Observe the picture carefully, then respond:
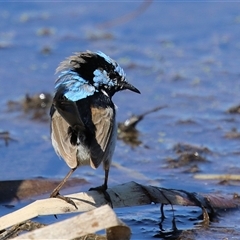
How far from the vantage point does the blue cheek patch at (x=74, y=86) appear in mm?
6340

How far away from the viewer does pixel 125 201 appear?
567cm

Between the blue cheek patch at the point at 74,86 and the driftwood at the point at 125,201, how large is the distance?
0.88 metres

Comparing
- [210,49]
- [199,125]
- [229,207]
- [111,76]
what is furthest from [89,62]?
[210,49]

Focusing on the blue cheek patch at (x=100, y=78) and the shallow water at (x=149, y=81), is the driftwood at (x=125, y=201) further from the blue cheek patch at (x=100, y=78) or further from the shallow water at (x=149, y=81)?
the blue cheek patch at (x=100, y=78)

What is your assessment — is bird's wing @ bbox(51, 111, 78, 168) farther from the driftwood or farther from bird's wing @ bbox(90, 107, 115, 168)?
the driftwood

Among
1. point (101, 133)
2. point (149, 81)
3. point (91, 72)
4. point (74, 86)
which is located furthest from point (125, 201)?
point (149, 81)

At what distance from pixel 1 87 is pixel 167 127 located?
2110 mm

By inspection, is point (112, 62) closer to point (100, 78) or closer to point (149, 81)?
point (100, 78)

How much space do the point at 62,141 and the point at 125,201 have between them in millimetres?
635

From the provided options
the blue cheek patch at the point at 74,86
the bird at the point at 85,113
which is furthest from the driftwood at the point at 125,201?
the blue cheek patch at the point at 74,86

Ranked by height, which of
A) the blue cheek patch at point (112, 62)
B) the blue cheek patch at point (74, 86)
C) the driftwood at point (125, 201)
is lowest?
the driftwood at point (125, 201)

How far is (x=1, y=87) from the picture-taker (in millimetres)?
9375

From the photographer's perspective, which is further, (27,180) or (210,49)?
(210,49)

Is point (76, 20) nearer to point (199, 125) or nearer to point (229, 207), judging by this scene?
point (199, 125)
